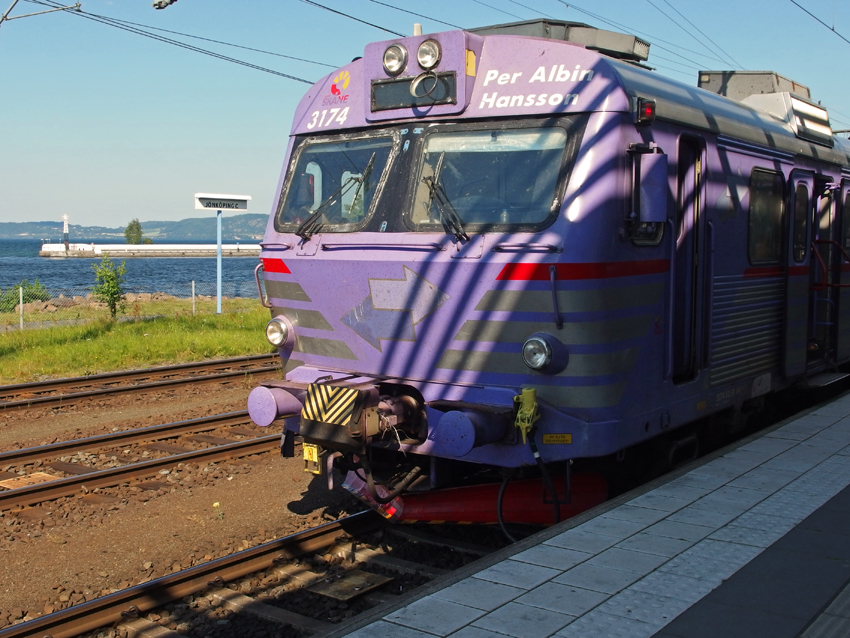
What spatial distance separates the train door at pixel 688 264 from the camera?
6199 mm

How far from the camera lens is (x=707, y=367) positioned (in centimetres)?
653

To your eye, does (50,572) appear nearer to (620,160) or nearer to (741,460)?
(620,160)

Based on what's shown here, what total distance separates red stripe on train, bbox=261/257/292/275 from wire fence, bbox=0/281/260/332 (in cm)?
1606

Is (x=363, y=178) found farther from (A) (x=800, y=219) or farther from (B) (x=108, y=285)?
(B) (x=108, y=285)

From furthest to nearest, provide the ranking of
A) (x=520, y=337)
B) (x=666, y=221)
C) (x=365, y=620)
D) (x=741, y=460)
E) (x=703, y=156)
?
(x=741, y=460) → (x=703, y=156) → (x=666, y=221) → (x=520, y=337) → (x=365, y=620)

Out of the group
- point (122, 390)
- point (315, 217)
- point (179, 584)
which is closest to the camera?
point (179, 584)

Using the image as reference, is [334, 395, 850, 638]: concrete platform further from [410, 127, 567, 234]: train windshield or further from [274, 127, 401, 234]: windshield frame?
[274, 127, 401, 234]: windshield frame

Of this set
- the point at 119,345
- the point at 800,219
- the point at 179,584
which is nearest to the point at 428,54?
the point at 179,584

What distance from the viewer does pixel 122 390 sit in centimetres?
1207

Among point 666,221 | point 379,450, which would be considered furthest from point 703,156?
point 379,450

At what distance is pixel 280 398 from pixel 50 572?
195 cm

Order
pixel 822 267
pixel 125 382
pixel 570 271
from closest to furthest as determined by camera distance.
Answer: pixel 570 271
pixel 822 267
pixel 125 382

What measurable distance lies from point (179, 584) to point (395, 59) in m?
3.75

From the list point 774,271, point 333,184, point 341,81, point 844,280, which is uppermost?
point 341,81
